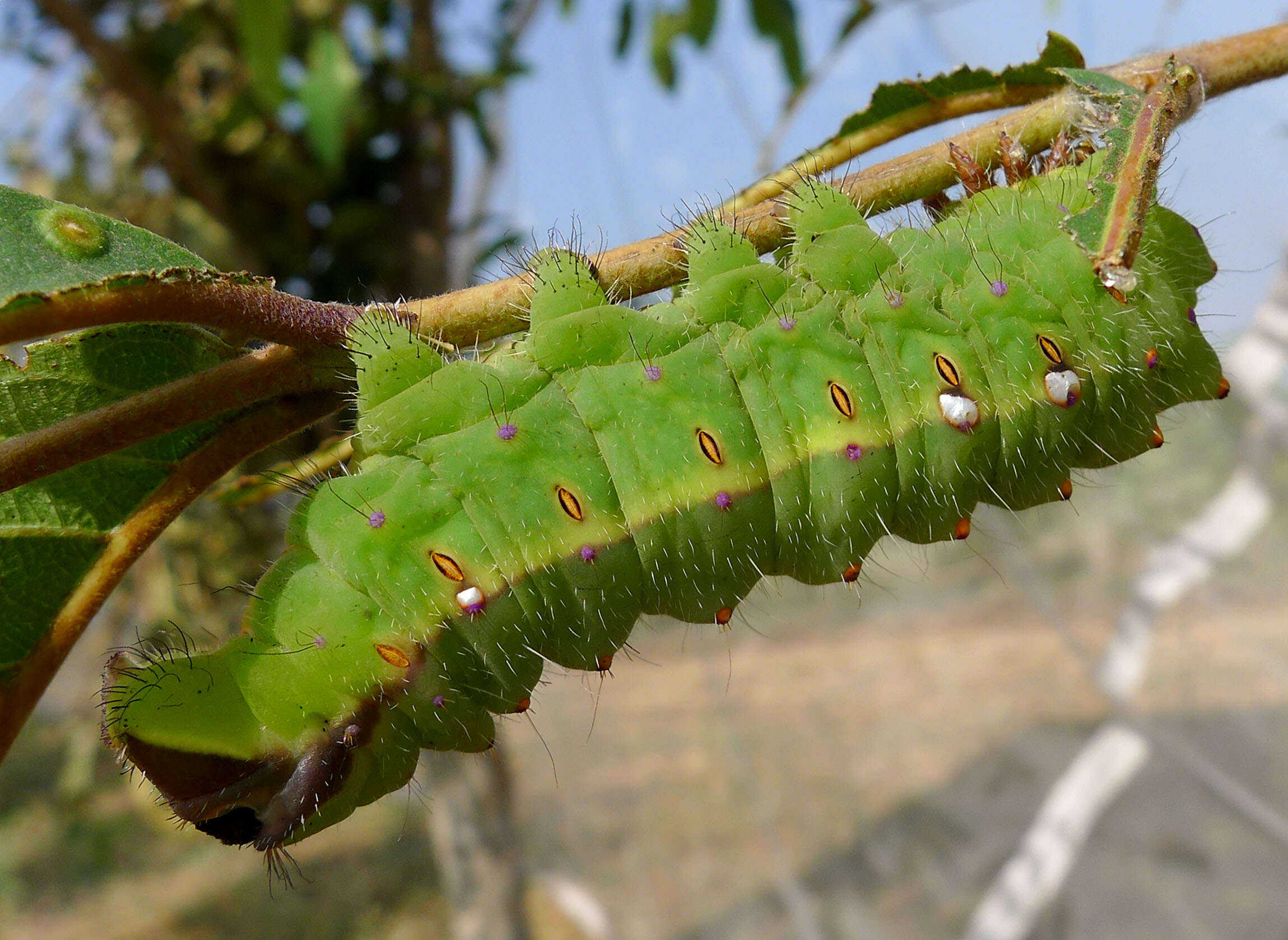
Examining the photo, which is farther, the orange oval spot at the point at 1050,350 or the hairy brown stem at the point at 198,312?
the orange oval spot at the point at 1050,350

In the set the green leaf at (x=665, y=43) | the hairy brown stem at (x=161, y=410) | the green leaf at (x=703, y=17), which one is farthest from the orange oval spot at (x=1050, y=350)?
the green leaf at (x=665, y=43)

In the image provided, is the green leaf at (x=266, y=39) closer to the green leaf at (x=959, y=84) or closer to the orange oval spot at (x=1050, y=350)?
the green leaf at (x=959, y=84)

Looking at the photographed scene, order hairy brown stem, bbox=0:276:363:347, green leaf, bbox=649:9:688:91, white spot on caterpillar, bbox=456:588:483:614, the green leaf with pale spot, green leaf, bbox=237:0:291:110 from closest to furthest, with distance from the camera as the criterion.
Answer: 1. hairy brown stem, bbox=0:276:363:347
2. the green leaf with pale spot
3. white spot on caterpillar, bbox=456:588:483:614
4. green leaf, bbox=237:0:291:110
5. green leaf, bbox=649:9:688:91

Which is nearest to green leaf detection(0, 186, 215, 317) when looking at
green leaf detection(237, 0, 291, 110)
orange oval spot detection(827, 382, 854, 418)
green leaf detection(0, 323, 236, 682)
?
green leaf detection(0, 323, 236, 682)

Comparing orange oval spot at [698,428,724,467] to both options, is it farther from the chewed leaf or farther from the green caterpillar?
the chewed leaf

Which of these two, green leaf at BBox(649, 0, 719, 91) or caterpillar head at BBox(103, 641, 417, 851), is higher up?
green leaf at BBox(649, 0, 719, 91)

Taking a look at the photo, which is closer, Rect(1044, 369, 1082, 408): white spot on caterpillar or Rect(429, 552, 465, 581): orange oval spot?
Rect(429, 552, 465, 581): orange oval spot
